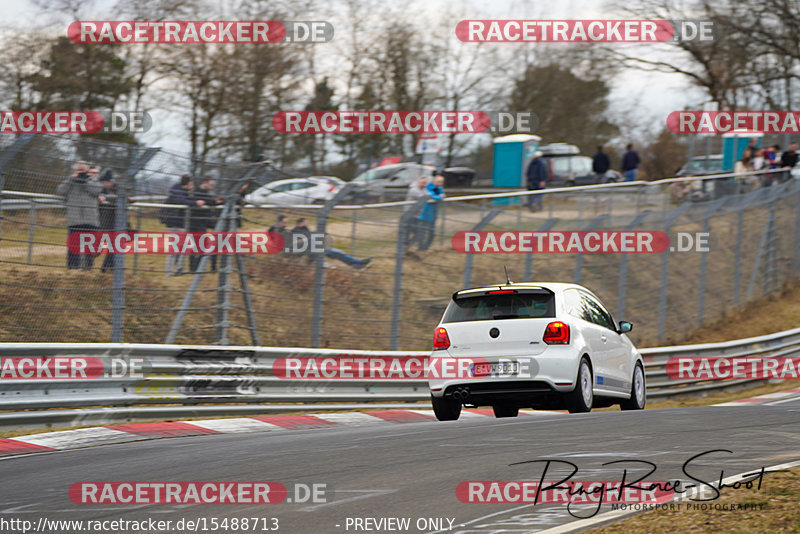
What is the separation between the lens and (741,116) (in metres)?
40.0

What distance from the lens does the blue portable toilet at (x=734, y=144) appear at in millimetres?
37969

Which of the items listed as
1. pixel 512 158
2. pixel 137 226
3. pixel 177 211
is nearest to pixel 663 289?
pixel 177 211

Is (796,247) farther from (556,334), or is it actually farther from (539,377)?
(539,377)

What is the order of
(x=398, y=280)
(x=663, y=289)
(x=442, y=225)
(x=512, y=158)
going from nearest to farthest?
(x=398, y=280)
(x=442, y=225)
(x=663, y=289)
(x=512, y=158)

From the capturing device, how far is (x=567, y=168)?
39.8 metres

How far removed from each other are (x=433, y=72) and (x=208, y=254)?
26.2 meters

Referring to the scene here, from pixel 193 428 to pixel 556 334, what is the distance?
3.73m

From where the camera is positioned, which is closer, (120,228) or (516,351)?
(516,351)

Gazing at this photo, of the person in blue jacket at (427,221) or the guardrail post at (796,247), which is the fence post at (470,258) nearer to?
the person in blue jacket at (427,221)

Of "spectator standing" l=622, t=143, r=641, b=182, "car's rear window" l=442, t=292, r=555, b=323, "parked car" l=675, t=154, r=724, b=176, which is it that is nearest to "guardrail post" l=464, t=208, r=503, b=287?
"car's rear window" l=442, t=292, r=555, b=323

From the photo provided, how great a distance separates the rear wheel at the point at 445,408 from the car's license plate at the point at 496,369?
71 centimetres

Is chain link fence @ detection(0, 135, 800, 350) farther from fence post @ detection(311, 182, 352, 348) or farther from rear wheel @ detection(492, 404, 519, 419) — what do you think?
rear wheel @ detection(492, 404, 519, 419)

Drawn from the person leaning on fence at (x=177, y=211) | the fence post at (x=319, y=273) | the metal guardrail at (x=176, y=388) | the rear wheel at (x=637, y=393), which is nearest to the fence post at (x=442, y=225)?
the metal guardrail at (x=176, y=388)

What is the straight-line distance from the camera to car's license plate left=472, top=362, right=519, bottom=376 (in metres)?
10.8
